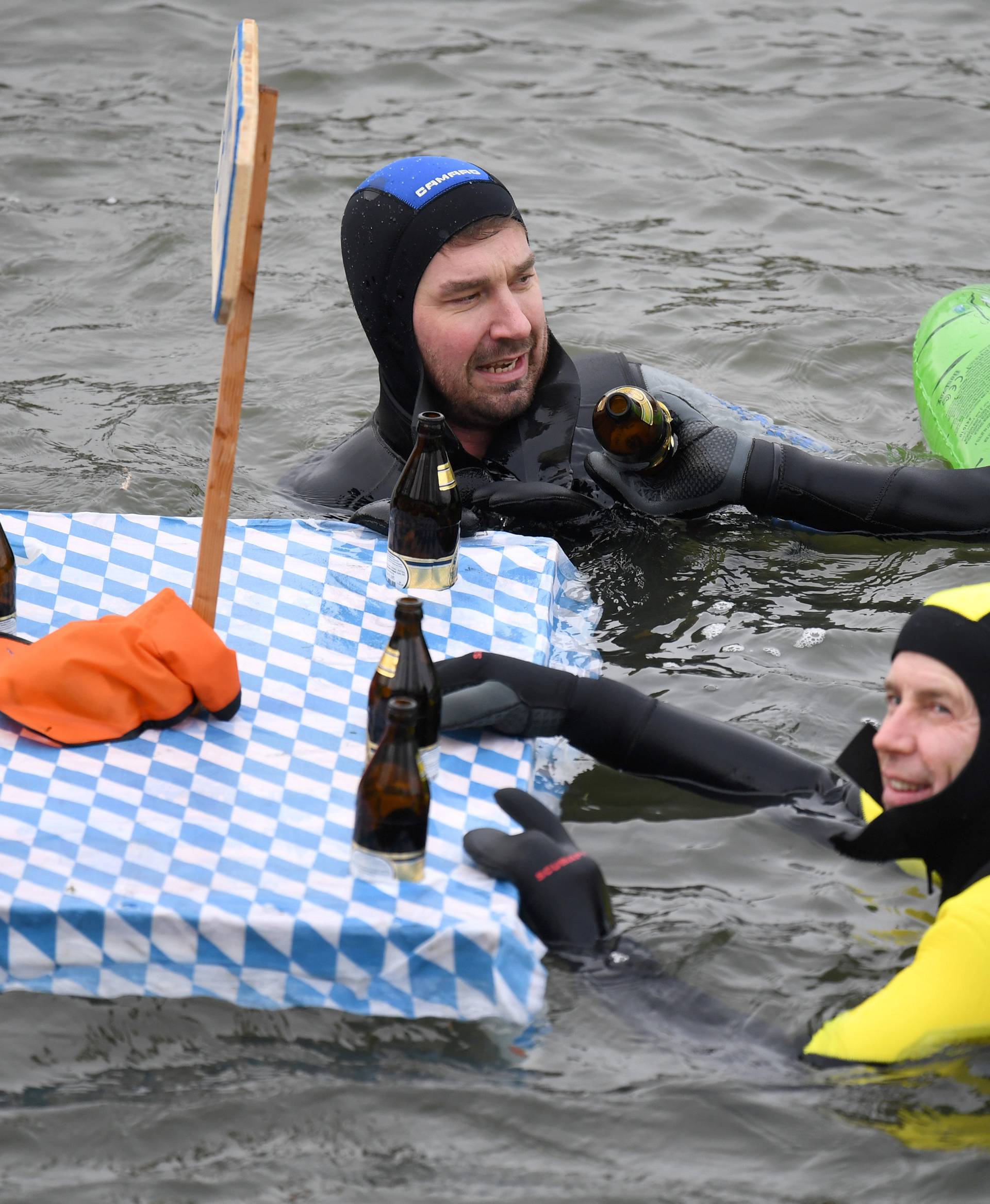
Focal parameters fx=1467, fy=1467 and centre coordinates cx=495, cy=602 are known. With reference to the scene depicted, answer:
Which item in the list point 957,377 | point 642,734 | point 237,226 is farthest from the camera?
point 957,377

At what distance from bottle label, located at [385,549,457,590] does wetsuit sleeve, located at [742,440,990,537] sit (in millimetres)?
1304

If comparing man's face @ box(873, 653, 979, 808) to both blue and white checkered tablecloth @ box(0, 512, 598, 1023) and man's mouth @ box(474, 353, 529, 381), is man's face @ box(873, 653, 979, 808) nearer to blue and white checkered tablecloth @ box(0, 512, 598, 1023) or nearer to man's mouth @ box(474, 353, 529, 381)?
blue and white checkered tablecloth @ box(0, 512, 598, 1023)

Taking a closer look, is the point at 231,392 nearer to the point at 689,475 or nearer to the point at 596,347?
the point at 689,475

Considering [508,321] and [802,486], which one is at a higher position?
[508,321]

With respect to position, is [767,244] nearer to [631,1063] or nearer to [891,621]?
[891,621]

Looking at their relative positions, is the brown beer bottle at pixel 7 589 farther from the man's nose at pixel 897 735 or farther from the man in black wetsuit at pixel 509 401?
the man's nose at pixel 897 735

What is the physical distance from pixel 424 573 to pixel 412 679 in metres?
0.78

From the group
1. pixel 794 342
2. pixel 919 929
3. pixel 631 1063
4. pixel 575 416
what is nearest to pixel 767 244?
pixel 794 342


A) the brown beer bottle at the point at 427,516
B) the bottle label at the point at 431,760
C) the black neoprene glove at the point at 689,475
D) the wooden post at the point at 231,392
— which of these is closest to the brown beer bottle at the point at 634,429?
the black neoprene glove at the point at 689,475

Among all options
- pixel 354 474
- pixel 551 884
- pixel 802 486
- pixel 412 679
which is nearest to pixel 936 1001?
pixel 551 884

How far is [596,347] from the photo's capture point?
7.28 metres

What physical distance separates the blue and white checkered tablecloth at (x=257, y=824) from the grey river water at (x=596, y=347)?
0.54 ft

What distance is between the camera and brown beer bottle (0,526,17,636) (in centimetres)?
373

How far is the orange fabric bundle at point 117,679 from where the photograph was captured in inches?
133
